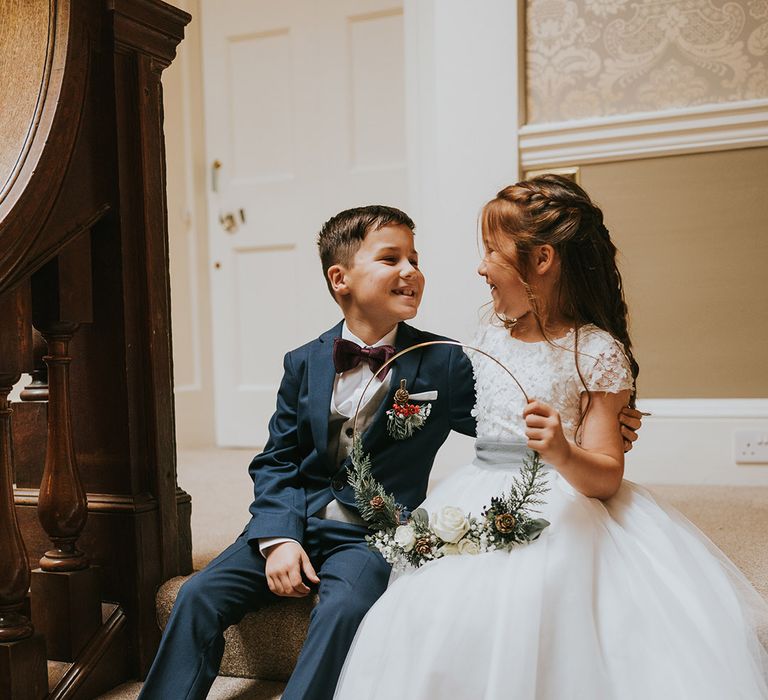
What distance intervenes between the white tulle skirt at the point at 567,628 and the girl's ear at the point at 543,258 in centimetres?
44

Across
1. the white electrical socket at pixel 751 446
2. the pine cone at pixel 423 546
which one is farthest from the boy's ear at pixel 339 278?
the white electrical socket at pixel 751 446

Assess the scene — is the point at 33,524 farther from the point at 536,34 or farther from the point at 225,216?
the point at 225,216

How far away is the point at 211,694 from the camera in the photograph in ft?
5.04

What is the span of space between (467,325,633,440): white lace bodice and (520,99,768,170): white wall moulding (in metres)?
1.36

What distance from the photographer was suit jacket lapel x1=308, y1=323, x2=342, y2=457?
5.06ft

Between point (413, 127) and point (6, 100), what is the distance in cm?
174

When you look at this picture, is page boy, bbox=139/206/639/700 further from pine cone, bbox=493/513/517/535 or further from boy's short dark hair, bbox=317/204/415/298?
pine cone, bbox=493/513/517/535

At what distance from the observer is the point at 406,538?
4.23ft

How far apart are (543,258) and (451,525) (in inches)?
20.6

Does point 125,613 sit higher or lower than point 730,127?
lower

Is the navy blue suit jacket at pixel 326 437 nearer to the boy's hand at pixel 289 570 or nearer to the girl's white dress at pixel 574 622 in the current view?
the boy's hand at pixel 289 570

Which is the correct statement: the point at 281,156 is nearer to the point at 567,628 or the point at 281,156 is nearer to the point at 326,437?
the point at 326,437

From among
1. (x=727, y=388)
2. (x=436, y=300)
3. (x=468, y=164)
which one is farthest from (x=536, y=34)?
(x=727, y=388)

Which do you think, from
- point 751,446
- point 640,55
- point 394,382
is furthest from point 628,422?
point 640,55
